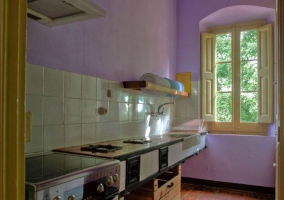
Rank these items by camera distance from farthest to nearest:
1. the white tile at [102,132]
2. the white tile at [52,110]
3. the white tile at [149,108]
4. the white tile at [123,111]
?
the white tile at [149,108]
the white tile at [123,111]
the white tile at [102,132]
the white tile at [52,110]

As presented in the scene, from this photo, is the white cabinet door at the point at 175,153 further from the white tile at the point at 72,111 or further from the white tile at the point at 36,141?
the white tile at the point at 36,141

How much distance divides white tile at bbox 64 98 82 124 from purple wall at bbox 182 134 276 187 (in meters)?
2.55

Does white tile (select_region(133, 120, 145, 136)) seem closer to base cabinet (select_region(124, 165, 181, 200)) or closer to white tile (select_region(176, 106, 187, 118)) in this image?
base cabinet (select_region(124, 165, 181, 200))

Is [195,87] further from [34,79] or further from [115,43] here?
[34,79]

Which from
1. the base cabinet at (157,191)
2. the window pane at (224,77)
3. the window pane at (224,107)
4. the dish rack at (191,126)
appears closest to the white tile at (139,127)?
the base cabinet at (157,191)

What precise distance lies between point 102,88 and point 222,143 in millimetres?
2393

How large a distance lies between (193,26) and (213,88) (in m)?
1.11

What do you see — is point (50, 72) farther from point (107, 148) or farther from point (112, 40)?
point (112, 40)

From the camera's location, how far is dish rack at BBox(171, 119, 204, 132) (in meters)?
4.00

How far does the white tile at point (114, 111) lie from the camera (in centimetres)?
240

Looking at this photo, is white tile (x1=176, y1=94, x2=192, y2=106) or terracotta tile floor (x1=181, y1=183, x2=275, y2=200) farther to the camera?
white tile (x1=176, y1=94, x2=192, y2=106)

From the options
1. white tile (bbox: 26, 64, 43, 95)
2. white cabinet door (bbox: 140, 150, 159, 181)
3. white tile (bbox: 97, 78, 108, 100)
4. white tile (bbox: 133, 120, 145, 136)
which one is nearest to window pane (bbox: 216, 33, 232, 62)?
white tile (bbox: 133, 120, 145, 136)

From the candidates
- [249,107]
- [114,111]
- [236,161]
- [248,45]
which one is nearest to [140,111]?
[114,111]

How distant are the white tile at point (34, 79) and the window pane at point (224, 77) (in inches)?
125
